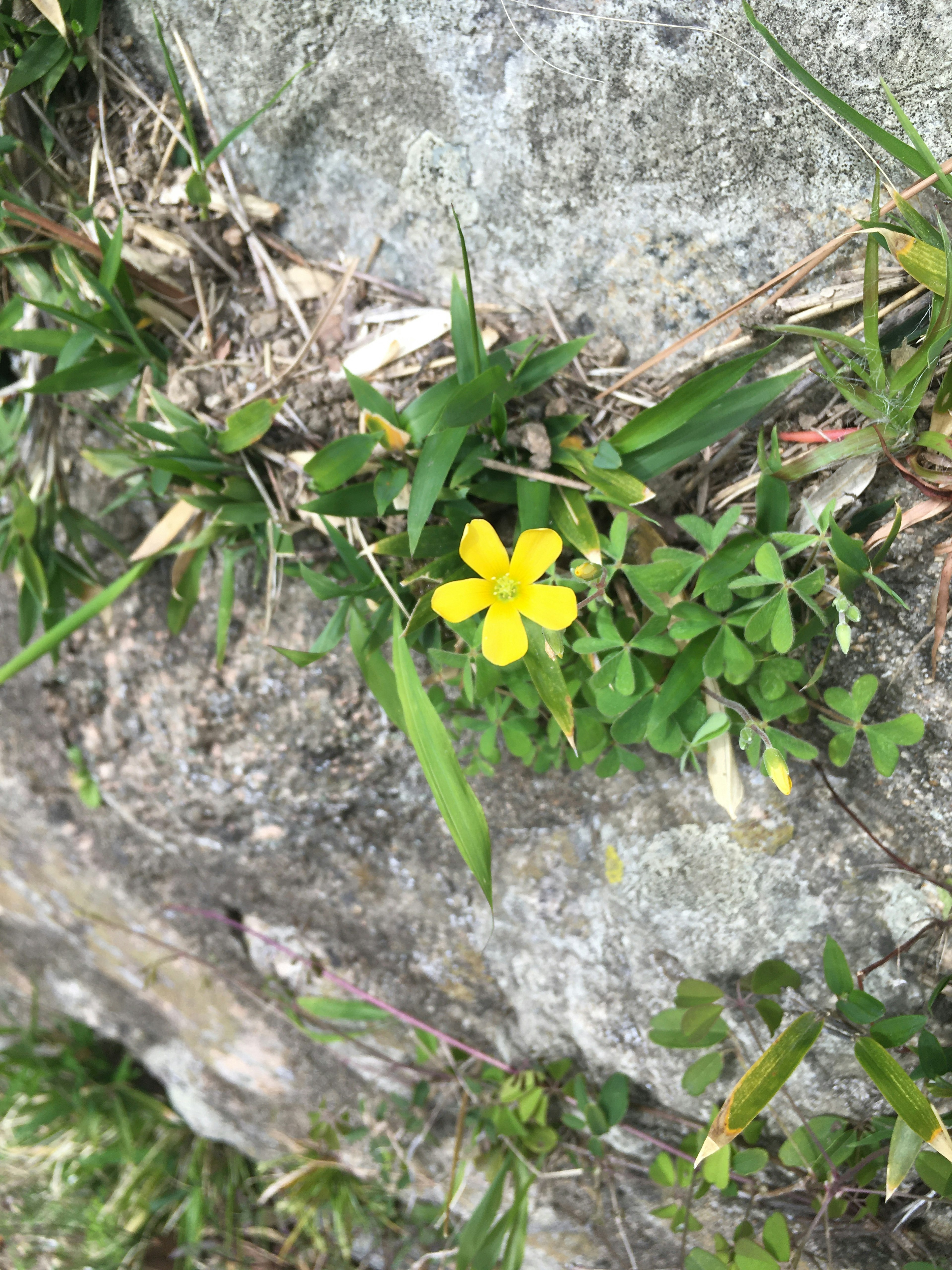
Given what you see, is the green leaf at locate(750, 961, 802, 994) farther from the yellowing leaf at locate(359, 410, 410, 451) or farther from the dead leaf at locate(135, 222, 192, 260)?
the dead leaf at locate(135, 222, 192, 260)

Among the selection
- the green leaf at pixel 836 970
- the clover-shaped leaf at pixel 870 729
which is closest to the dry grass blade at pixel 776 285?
the clover-shaped leaf at pixel 870 729

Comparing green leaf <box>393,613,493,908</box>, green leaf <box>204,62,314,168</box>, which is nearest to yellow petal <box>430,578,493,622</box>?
green leaf <box>393,613,493,908</box>

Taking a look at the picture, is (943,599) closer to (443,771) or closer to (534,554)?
(534,554)

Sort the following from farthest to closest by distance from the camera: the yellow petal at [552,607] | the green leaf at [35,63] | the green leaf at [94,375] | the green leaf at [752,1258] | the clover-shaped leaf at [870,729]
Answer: the green leaf at [94,375], the green leaf at [35,63], the green leaf at [752,1258], the clover-shaped leaf at [870,729], the yellow petal at [552,607]

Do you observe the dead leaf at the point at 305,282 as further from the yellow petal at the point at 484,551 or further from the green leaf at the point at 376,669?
the yellow petal at the point at 484,551

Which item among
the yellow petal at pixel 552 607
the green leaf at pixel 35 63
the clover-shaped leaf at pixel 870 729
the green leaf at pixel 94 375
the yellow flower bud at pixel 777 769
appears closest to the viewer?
the yellow petal at pixel 552 607
